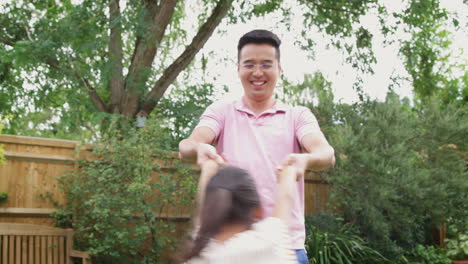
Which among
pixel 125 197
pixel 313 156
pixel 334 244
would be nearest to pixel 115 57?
pixel 125 197

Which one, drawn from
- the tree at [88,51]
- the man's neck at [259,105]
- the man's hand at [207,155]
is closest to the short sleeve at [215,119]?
the man's neck at [259,105]

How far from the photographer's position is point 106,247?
22.1ft

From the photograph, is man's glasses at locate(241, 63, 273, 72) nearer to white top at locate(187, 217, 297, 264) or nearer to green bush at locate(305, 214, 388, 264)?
white top at locate(187, 217, 297, 264)

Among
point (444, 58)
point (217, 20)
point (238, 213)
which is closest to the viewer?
point (238, 213)

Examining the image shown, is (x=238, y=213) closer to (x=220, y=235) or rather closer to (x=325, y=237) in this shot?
(x=220, y=235)

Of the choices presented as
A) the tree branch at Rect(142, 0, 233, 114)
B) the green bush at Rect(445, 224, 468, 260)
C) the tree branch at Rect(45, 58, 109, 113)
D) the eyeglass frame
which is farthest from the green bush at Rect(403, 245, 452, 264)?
the eyeglass frame

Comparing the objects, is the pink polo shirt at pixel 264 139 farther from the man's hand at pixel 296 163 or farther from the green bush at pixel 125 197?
the green bush at pixel 125 197

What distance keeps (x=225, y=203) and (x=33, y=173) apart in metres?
6.14

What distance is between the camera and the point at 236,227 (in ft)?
5.57

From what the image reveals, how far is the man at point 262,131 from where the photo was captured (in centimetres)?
211

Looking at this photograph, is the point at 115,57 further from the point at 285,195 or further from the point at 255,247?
the point at 255,247

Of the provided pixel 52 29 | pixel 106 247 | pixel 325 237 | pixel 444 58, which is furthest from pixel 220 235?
pixel 444 58

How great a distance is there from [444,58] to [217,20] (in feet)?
34.9

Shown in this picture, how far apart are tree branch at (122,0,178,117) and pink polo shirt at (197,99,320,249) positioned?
686 cm
